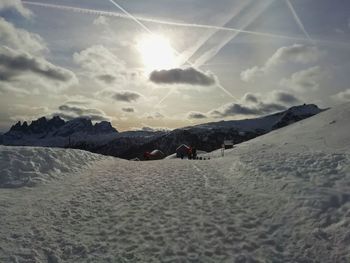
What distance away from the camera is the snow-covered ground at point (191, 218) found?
41.3 feet

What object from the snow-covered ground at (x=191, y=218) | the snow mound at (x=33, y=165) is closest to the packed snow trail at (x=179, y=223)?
the snow-covered ground at (x=191, y=218)

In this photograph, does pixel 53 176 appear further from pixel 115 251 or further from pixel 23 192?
pixel 115 251

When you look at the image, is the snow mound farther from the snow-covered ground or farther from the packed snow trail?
the packed snow trail

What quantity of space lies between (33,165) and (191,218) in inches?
559

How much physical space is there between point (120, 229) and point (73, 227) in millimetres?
1983

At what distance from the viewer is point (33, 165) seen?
84.4 ft

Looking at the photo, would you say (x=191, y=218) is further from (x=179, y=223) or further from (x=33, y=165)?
(x=33, y=165)

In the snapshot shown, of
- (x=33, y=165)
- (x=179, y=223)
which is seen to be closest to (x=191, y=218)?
(x=179, y=223)

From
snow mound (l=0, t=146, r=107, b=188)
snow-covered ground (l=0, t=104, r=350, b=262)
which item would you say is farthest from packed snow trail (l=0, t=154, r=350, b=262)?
snow mound (l=0, t=146, r=107, b=188)

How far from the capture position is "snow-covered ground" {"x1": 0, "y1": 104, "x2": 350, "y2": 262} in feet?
41.3

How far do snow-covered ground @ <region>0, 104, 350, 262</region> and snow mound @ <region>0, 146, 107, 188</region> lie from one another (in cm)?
66

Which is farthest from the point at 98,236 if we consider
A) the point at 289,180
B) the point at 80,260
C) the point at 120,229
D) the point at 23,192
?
the point at 289,180

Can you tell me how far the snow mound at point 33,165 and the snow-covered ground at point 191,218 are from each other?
660mm

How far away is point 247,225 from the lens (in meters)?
14.7
